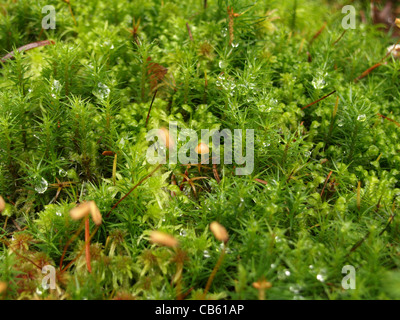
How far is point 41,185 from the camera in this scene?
204 cm

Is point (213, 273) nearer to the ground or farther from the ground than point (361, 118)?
nearer to the ground

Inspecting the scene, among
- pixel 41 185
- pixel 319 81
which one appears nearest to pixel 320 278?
pixel 319 81

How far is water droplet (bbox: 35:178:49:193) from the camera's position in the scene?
6.67 feet

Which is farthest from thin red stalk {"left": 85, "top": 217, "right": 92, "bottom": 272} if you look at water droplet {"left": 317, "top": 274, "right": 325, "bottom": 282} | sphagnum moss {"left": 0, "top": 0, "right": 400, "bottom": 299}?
water droplet {"left": 317, "top": 274, "right": 325, "bottom": 282}

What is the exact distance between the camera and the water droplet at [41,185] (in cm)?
203

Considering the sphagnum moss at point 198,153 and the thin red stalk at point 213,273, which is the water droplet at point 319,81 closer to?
the sphagnum moss at point 198,153

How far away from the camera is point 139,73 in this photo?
2475 mm

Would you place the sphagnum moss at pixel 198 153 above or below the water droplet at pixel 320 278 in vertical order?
above

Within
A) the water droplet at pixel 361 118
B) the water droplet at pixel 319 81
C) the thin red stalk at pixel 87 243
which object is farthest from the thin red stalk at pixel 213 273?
the water droplet at pixel 319 81

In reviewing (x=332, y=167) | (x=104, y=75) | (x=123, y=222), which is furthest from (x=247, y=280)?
(x=104, y=75)

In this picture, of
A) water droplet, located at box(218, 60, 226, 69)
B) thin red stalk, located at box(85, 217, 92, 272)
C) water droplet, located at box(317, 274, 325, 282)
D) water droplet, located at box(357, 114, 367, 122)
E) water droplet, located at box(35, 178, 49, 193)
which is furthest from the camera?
water droplet, located at box(218, 60, 226, 69)

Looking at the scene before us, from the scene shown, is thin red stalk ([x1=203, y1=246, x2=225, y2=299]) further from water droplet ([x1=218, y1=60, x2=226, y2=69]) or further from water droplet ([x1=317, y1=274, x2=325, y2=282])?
water droplet ([x1=218, y1=60, x2=226, y2=69])

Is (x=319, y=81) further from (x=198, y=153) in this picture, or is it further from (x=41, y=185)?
(x=41, y=185)

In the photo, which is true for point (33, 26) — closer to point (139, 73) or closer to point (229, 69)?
point (139, 73)
